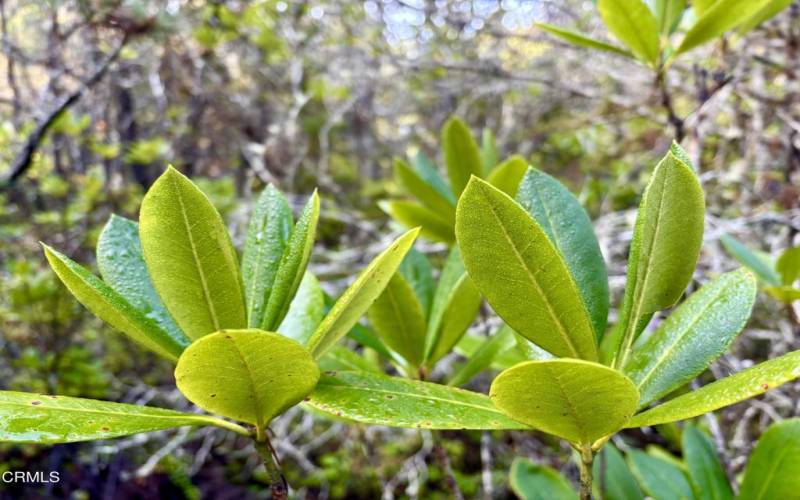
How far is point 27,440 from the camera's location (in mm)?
373

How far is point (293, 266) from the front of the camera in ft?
1.56

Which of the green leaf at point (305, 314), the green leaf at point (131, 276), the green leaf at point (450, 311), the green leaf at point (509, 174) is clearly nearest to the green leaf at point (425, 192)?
the green leaf at point (509, 174)

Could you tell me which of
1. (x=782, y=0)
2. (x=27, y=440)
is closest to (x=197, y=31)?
(x=782, y=0)

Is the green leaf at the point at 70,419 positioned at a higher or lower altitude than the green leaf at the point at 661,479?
higher

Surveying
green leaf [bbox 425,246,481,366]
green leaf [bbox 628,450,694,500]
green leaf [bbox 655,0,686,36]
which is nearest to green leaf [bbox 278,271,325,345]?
green leaf [bbox 425,246,481,366]

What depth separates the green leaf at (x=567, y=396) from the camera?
337 mm

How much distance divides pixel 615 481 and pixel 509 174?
0.47 meters

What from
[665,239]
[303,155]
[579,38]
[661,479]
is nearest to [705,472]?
[661,479]

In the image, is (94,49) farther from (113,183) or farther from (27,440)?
(27,440)

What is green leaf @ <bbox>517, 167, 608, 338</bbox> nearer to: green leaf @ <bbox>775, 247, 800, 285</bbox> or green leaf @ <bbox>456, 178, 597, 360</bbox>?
green leaf @ <bbox>456, 178, 597, 360</bbox>

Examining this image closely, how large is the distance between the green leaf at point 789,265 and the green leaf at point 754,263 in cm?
2

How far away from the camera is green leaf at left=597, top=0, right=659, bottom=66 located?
79 centimetres

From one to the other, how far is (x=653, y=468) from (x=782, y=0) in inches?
28.5

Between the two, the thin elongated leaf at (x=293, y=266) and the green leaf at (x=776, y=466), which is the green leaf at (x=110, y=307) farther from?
the green leaf at (x=776, y=466)
